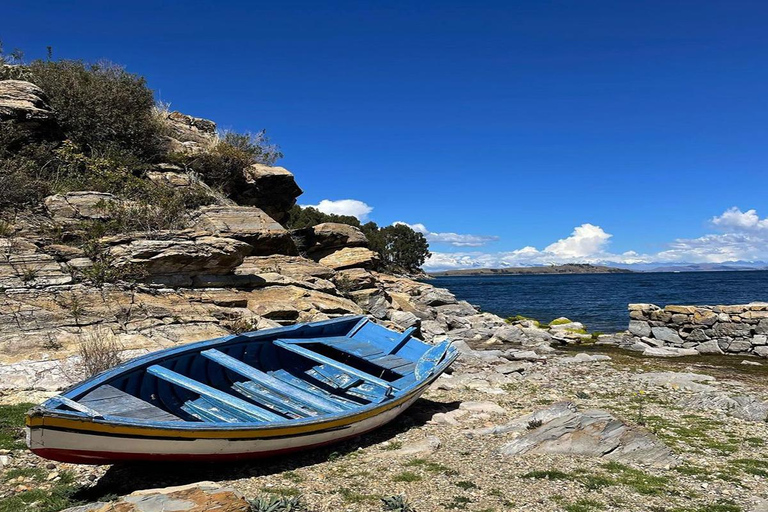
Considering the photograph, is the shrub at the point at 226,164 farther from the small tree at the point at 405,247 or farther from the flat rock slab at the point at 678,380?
the small tree at the point at 405,247

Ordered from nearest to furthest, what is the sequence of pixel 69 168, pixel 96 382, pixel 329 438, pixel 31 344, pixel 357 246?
1. pixel 96 382
2. pixel 329 438
3. pixel 31 344
4. pixel 69 168
5. pixel 357 246

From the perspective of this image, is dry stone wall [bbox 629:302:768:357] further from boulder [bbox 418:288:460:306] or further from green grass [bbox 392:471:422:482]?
green grass [bbox 392:471:422:482]

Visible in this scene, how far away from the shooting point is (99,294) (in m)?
12.1

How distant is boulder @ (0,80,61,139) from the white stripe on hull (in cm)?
1527

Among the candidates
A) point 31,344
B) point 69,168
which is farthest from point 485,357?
point 69,168

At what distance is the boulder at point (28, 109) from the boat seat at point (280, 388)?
13715mm

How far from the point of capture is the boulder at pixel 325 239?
28.8 meters

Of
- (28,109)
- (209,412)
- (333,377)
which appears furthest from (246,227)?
(209,412)

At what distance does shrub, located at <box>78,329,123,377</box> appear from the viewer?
940cm

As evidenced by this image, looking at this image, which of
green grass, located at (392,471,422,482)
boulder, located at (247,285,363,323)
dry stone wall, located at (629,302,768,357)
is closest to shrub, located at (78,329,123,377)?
boulder, located at (247,285,363,323)

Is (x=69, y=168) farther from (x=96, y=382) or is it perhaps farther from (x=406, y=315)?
(x=406, y=315)

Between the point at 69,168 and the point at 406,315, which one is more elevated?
the point at 69,168

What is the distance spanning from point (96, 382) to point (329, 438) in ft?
10.9

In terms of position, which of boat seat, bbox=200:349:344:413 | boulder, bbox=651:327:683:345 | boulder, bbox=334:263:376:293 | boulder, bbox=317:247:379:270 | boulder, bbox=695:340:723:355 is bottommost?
boulder, bbox=695:340:723:355
